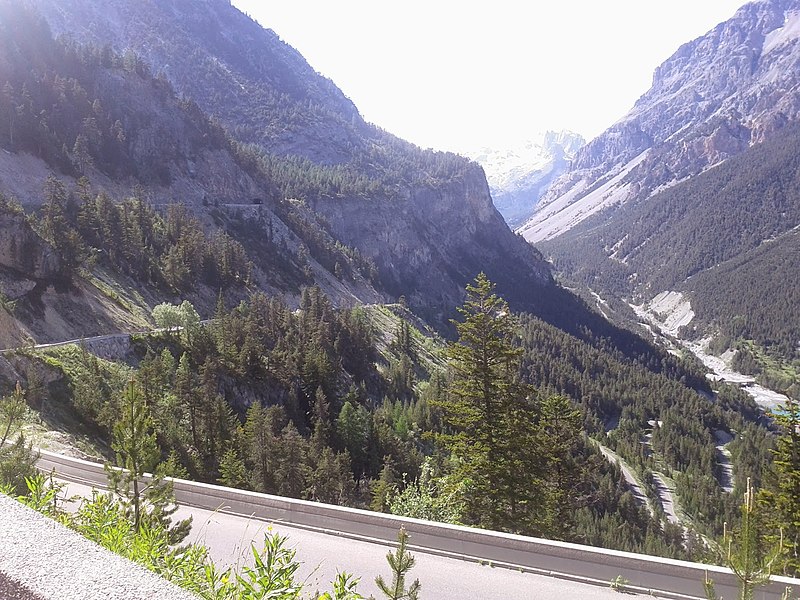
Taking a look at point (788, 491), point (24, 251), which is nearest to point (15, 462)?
point (788, 491)

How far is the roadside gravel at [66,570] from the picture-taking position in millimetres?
3672

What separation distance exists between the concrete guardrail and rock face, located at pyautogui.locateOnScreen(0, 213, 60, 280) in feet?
160

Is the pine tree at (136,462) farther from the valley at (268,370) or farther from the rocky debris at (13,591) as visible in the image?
the rocky debris at (13,591)

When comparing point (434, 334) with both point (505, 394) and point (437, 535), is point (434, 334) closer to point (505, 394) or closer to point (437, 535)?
point (505, 394)

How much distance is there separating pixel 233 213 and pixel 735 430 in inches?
5898

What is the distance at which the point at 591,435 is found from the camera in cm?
12588

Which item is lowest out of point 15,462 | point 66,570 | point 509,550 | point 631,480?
point 631,480

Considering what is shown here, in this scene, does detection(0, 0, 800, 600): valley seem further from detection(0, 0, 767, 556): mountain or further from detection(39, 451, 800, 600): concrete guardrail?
detection(39, 451, 800, 600): concrete guardrail

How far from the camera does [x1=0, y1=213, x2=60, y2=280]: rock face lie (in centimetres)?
4962

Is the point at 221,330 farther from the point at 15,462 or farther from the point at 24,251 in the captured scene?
the point at 15,462

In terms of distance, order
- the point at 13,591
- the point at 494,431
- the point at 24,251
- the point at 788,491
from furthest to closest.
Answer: the point at 24,251
the point at 788,491
the point at 494,431
the point at 13,591

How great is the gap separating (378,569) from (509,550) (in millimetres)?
2832

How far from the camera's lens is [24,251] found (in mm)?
50844

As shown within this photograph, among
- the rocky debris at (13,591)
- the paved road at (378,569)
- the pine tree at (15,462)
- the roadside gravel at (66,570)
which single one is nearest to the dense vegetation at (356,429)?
the paved road at (378,569)
